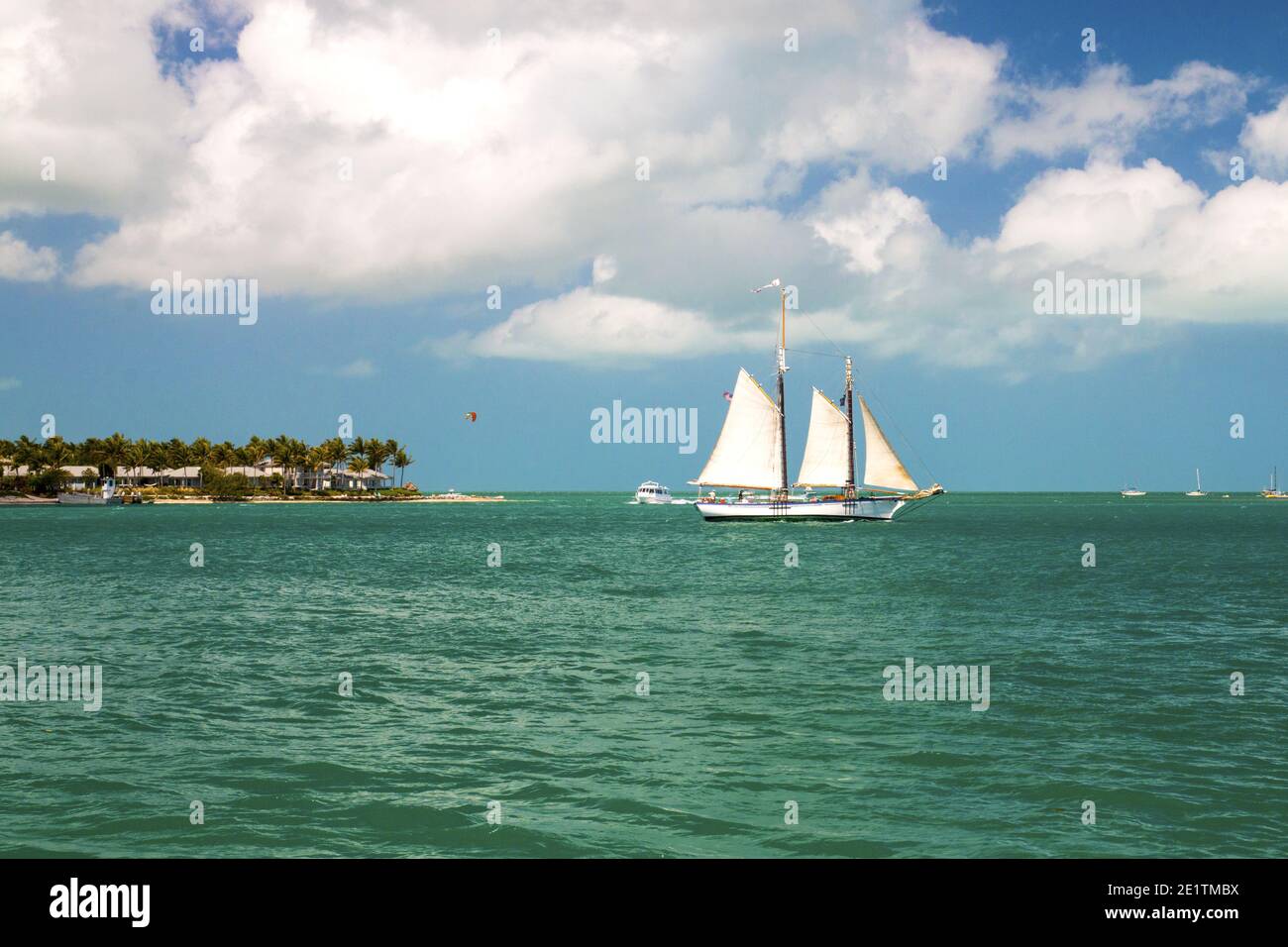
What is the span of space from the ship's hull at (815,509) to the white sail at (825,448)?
270 cm

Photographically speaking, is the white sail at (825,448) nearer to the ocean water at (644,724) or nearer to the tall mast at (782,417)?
the tall mast at (782,417)

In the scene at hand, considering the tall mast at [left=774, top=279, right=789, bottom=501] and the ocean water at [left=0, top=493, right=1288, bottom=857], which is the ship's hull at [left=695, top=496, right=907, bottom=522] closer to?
the tall mast at [left=774, top=279, right=789, bottom=501]

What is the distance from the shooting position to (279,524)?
126 meters

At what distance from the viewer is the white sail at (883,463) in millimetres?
108250

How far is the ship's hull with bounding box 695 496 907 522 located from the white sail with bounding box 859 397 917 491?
21.9ft

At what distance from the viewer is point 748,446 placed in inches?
4321

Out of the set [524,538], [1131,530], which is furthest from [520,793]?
[1131,530]

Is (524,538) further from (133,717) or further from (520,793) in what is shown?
(520,793)

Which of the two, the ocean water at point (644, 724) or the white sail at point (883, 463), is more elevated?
the white sail at point (883, 463)
